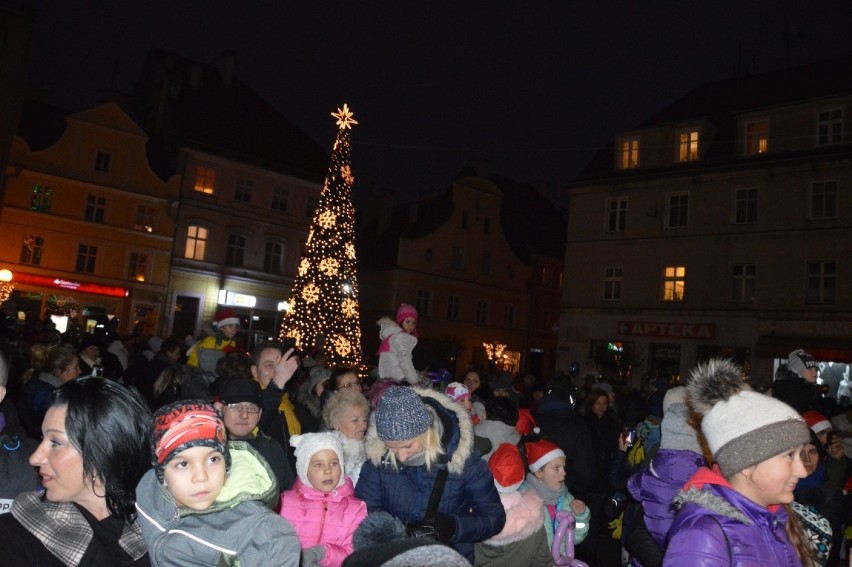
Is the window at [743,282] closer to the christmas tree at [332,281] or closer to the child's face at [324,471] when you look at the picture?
the christmas tree at [332,281]

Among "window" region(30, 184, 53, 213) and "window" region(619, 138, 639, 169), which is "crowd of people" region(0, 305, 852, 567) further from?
"window" region(30, 184, 53, 213)

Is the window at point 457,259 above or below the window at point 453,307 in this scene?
above

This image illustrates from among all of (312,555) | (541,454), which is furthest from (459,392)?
(312,555)

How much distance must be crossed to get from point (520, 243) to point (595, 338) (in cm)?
1868

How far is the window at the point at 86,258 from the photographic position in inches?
1266

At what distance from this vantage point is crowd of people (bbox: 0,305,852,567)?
8.35ft

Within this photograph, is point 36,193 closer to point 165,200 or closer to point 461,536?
point 165,200

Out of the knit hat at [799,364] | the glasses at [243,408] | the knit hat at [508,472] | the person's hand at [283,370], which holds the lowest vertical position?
the knit hat at [508,472]

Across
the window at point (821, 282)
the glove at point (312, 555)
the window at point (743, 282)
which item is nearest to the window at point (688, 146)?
the window at point (743, 282)

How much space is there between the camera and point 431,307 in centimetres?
4159

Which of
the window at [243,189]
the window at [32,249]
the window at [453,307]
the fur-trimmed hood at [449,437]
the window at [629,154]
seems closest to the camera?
the fur-trimmed hood at [449,437]

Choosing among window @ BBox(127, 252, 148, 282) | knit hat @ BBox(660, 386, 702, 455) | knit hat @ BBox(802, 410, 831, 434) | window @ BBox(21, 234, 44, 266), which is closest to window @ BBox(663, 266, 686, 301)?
knit hat @ BBox(802, 410, 831, 434)

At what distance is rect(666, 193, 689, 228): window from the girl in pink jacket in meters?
27.9

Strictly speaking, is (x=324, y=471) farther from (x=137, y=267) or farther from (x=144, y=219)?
(x=144, y=219)
